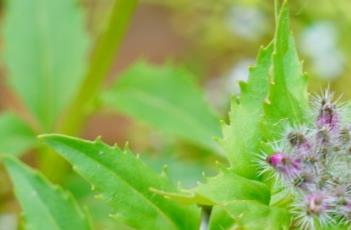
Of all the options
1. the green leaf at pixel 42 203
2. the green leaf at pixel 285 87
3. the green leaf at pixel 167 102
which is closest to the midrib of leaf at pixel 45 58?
the green leaf at pixel 167 102

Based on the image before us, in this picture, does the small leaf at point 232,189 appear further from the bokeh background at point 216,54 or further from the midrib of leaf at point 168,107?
the bokeh background at point 216,54

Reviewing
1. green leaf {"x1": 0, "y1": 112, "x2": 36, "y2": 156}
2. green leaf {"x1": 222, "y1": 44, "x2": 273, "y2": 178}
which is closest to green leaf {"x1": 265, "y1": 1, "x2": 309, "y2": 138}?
green leaf {"x1": 222, "y1": 44, "x2": 273, "y2": 178}

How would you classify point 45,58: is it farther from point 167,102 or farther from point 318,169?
point 318,169

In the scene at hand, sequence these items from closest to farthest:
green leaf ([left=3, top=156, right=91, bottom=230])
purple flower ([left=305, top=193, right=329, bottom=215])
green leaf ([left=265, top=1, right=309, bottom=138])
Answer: purple flower ([left=305, top=193, right=329, bottom=215])
green leaf ([left=265, top=1, right=309, bottom=138])
green leaf ([left=3, top=156, right=91, bottom=230])

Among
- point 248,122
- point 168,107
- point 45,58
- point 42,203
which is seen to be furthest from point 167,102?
point 248,122

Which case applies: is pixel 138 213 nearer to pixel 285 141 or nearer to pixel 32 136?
pixel 285 141

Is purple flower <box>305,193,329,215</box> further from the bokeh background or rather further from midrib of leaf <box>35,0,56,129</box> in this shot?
midrib of leaf <box>35,0,56,129</box>
